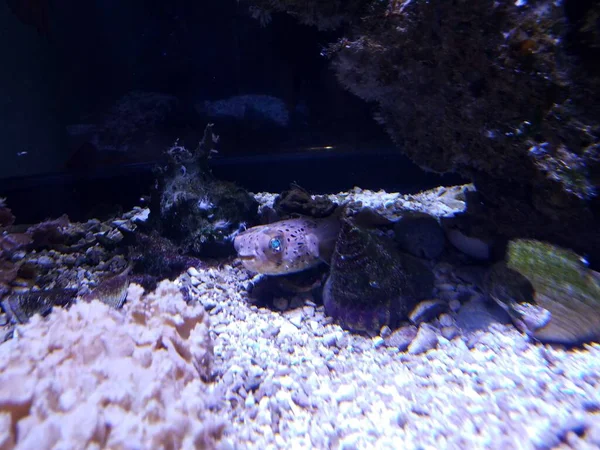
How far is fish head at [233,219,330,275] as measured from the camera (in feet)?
9.07

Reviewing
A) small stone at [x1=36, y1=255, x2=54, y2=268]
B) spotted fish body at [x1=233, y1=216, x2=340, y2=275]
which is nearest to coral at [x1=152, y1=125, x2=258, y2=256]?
spotted fish body at [x1=233, y1=216, x2=340, y2=275]

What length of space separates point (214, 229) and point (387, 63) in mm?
A: 2242

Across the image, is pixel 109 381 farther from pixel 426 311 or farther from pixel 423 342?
pixel 426 311

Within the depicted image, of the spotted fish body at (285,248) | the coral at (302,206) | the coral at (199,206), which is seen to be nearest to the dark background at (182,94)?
the coral at (199,206)

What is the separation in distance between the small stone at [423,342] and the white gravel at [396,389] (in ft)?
0.05

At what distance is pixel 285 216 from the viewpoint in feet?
11.6

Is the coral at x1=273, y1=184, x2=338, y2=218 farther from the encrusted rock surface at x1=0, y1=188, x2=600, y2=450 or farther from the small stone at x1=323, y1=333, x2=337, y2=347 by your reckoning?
the small stone at x1=323, y1=333, x2=337, y2=347

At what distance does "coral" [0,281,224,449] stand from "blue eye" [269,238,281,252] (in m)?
0.87

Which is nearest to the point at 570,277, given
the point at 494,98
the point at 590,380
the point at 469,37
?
the point at 590,380

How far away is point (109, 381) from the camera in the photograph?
58.4 inches

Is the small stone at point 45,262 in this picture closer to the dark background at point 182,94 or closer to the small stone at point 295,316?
the dark background at point 182,94

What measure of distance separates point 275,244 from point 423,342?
50.6 inches

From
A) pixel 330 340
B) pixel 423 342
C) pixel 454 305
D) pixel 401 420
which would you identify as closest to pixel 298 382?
pixel 330 340

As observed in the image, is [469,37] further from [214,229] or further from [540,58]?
[214,229]
